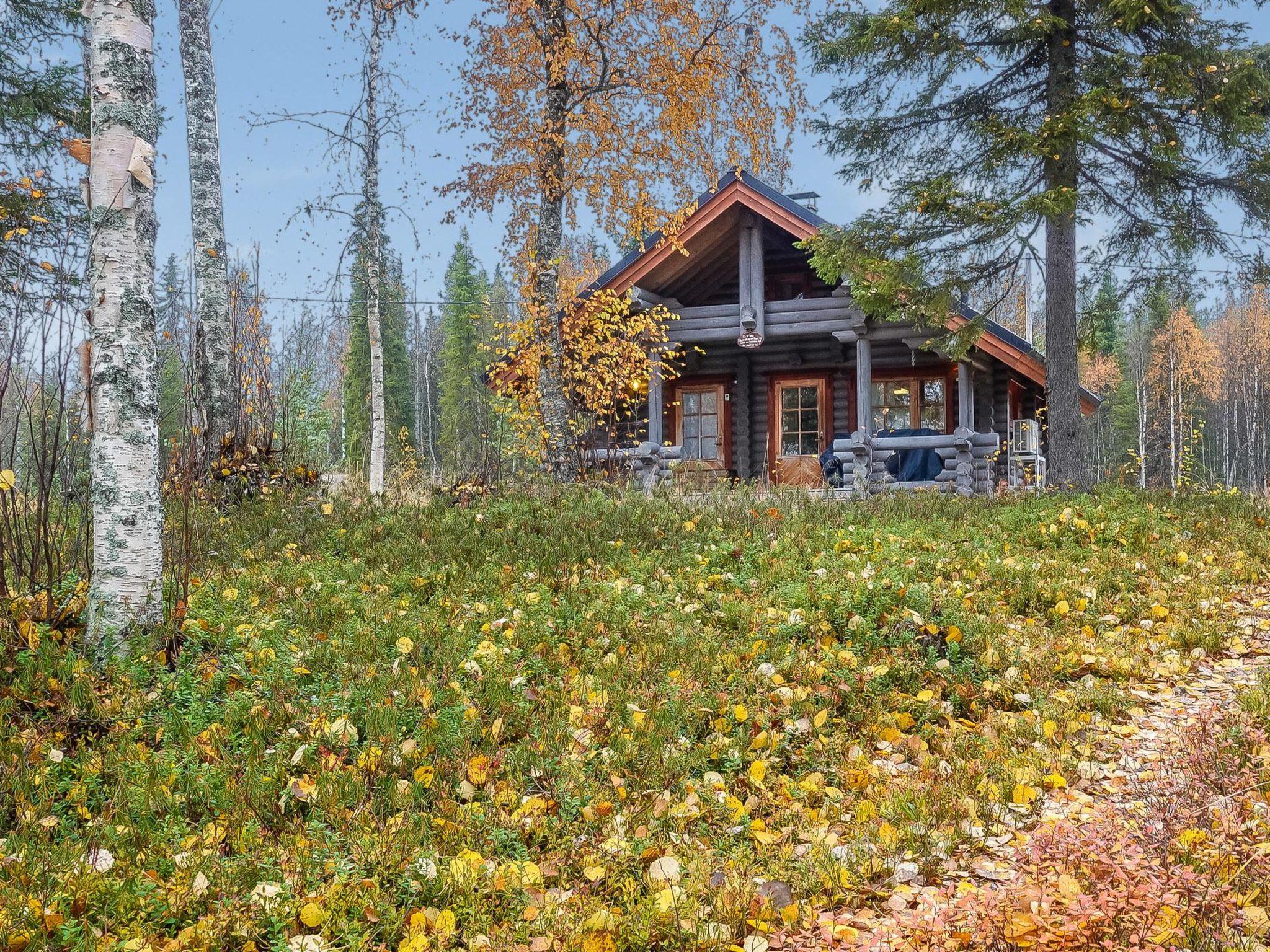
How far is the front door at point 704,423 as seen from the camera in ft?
59.7

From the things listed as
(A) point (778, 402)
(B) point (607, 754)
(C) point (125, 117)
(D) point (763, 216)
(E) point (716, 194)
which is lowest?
(B) point (607, 754)

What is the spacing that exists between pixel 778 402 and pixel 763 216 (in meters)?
4.76

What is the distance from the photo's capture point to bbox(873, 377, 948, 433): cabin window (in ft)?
56.8

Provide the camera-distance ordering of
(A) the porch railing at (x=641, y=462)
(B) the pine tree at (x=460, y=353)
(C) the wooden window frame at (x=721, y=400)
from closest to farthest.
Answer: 1. (A) the porch railing at (x=641, y=462)
2. (C) the wooden window frame at (x=721, y=400)
3. (B) the pine tree at (x=460, y=353)

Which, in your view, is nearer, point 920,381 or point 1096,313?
point 1096,313

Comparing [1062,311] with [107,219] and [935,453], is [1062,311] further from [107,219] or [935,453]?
[107,219]

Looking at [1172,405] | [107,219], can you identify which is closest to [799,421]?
[107,219]

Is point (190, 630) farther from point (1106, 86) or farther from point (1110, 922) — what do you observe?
point (1106, 86)

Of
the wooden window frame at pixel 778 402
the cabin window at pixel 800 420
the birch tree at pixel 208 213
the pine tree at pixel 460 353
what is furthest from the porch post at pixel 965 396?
the pine tree at pixel 460 353

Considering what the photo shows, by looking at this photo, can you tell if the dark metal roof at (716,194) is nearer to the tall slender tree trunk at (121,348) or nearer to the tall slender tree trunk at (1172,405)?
the tall slender tree trunk at (121,348)

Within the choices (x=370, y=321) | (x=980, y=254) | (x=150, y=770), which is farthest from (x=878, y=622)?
(x=370, y=321)

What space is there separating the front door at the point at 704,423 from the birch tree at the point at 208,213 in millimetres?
9747

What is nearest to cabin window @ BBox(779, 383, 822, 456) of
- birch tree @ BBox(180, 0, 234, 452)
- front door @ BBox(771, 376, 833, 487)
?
front door @ BBox(771, 376, 833, 487)

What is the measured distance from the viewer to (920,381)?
17.4 metres
